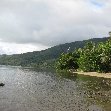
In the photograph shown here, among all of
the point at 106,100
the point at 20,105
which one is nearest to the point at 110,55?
the point at 106,100

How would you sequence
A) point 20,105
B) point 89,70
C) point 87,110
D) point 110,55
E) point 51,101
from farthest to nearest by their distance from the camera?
point 89,70, point 110,55, point 51,101, point 20,105, point 87,110

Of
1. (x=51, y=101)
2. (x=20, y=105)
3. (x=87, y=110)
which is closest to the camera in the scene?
(x=87, y=110)

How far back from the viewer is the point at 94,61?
170m

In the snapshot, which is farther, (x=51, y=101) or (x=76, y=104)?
(x=51, y=101)

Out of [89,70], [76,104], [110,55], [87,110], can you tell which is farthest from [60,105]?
[89,70]

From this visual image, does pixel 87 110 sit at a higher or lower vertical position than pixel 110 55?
lower

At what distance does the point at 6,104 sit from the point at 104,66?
117419 mm

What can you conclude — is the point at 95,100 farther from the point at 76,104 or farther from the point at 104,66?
the point at 104,66

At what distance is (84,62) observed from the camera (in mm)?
180875

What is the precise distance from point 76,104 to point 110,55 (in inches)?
4318

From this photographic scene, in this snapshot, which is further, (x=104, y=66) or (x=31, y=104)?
(x=104, y=66)

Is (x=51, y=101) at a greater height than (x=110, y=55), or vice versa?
(x=110, y=55)

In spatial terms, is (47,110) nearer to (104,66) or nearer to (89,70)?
(104,66)

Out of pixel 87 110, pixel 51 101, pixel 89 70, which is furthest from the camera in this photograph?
pixel 89 70
